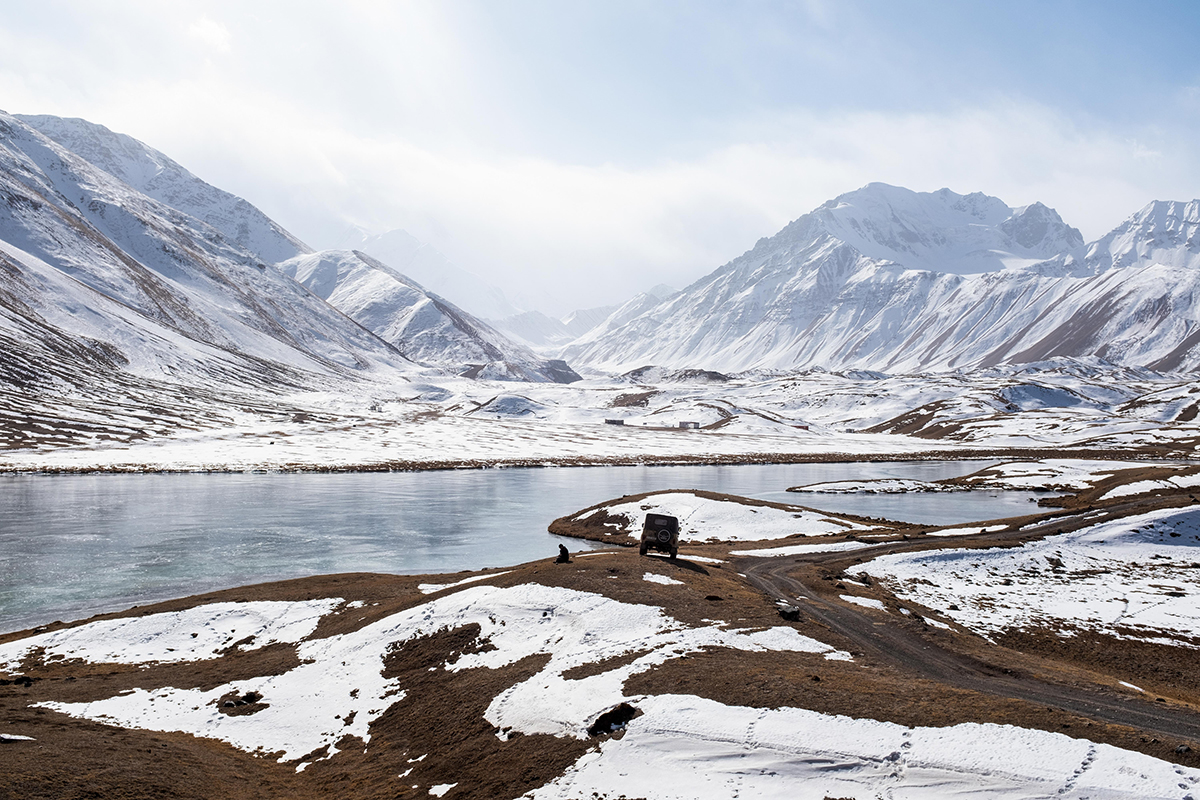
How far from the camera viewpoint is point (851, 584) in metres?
35.0

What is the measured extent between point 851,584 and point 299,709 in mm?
25432

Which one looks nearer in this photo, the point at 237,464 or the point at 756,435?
the point at 237,464

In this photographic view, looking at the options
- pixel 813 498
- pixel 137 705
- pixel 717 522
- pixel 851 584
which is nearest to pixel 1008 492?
pixel 813 498

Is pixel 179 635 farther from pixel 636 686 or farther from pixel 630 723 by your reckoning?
pixel 630 723

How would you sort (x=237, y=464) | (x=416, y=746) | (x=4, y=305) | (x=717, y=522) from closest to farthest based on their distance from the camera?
(x=416, y=746) < (x=717, y=522) < (x=237, y=464) < (x=4, y=305)

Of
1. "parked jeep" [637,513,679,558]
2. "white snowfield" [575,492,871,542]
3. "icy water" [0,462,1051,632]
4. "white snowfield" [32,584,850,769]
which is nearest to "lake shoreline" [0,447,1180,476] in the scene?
"icy water" [0,462,1051,632]

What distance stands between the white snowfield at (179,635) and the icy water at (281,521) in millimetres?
6146

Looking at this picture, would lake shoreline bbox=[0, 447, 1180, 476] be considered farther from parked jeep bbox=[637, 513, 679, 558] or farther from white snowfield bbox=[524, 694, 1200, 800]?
white snowfield bbox=[524, 694, 1200, 800]

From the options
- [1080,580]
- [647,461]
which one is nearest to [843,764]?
[1080,580]

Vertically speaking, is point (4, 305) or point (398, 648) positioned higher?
point (4, 305)

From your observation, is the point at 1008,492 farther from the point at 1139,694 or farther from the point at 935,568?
the point at 1139,694

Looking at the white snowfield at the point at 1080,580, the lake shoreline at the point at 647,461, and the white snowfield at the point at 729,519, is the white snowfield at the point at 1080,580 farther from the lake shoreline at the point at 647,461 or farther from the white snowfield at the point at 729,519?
the lake shoreline at the point at 647,461

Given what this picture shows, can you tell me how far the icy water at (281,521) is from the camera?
4194 centimetres

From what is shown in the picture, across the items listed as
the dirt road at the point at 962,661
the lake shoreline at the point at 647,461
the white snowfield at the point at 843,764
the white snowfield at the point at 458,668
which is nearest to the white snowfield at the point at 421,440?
the lake shoreline at the point at 647,461
